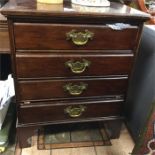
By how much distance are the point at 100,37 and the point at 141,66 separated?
381 mm

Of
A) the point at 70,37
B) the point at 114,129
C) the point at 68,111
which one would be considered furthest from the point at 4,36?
the point at 114,129

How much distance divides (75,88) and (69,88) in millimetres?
30

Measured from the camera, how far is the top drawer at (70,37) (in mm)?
793

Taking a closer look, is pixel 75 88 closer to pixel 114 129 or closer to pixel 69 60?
pixel 69 60

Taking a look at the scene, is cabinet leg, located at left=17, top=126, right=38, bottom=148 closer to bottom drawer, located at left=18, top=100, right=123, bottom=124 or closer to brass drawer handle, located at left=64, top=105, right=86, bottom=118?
bottom drawer, located at left=18, top=100, right=123, bottom=124

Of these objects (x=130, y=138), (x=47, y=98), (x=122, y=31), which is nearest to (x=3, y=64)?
(x=47, y=98)

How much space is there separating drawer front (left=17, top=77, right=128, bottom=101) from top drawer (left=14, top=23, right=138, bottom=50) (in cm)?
16

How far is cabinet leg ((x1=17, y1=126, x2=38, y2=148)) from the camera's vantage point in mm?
1019

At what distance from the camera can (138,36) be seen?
2.93 ft

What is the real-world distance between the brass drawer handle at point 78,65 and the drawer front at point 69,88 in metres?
0.06

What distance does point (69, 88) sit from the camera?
3.09 ft

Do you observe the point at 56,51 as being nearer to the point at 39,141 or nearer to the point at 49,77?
the point at 49,77

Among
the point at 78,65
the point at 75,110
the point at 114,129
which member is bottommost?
the point at 114,129

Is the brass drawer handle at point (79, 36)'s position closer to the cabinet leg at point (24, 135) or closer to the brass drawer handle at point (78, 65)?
the brass drawer handle at point (78, 65)
